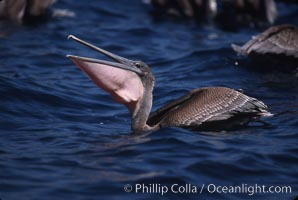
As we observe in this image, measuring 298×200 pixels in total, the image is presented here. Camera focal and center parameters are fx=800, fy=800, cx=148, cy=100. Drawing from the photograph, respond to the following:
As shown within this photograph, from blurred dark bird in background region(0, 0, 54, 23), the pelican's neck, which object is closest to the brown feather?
the pelican's neck

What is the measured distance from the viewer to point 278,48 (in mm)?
11695

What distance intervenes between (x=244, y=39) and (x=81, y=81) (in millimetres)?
4184

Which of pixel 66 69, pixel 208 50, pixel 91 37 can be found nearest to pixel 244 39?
pixel 208 50

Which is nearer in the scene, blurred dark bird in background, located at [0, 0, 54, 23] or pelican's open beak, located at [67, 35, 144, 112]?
pelican's open beak, located at [67, 35, 144, 112]

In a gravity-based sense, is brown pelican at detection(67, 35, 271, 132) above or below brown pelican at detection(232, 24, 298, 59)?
below

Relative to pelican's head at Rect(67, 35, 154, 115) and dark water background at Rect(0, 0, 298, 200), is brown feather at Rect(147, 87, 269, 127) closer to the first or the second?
dark water background at Rect(0, 0, 298, 200)

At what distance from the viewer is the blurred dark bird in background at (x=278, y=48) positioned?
11656 mm

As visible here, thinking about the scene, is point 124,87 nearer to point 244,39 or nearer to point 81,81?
point 81,81

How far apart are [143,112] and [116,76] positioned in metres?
0.58

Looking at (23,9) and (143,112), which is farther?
(23,9)

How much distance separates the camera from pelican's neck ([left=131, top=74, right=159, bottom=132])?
8.30 m

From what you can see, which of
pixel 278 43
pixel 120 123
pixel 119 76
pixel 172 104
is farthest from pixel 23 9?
pixel 119 76

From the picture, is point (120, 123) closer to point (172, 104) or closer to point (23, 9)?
point (172, 104)

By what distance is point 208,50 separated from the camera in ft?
43.4
